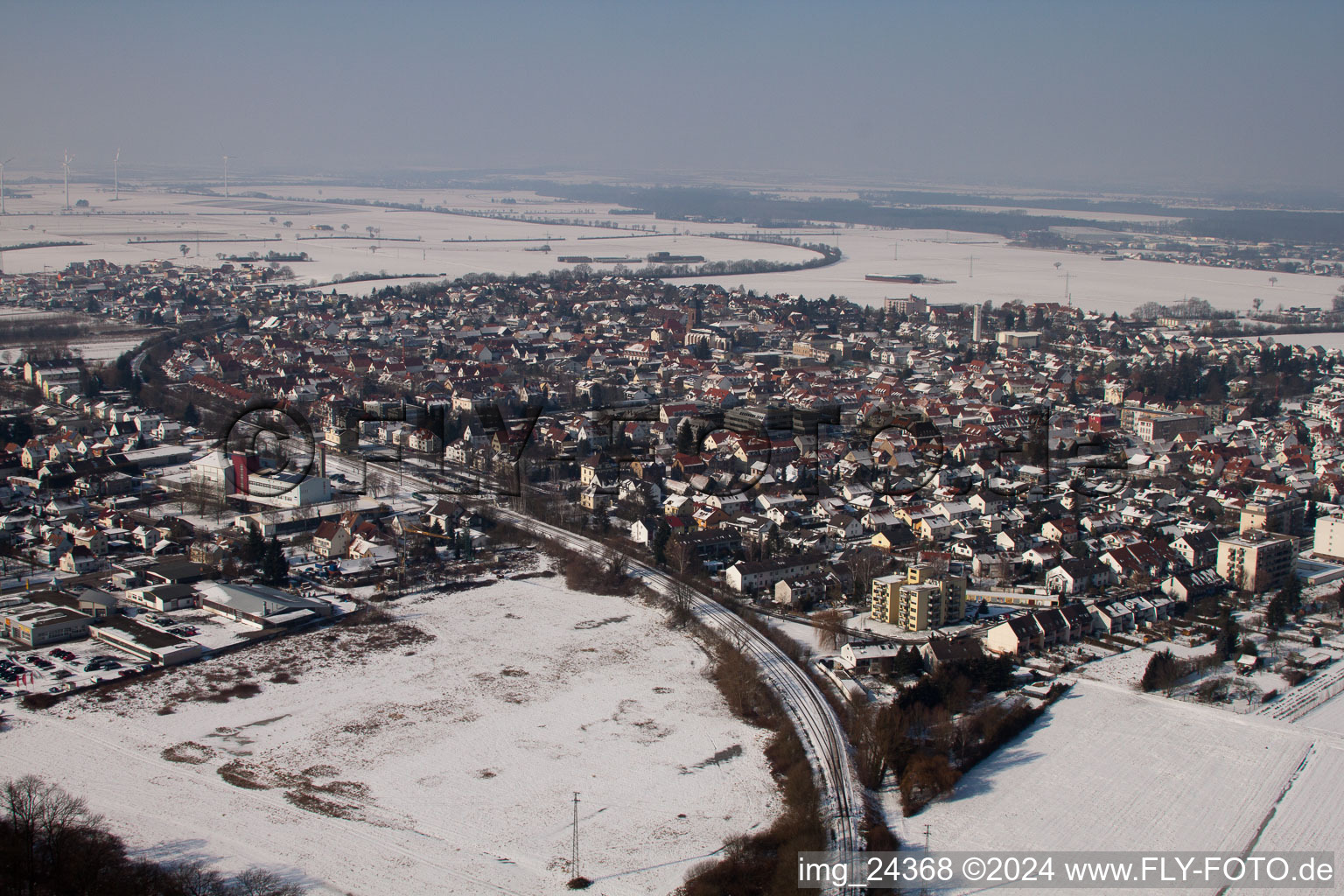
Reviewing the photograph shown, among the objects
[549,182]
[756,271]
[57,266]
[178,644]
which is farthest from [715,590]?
[549,182]

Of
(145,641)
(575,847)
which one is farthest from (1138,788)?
(145,641)

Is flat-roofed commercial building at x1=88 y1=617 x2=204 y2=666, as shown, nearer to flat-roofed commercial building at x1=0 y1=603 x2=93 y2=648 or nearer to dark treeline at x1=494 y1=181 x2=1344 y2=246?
flat-roofed commercial building at x1=0 y1=603 x2=93 y2=648

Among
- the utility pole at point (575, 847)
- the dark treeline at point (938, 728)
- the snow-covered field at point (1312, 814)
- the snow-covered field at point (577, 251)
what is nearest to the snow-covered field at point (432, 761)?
the utility pole at point (575, 847)

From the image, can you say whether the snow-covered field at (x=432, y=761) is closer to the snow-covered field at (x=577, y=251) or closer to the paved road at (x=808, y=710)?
the paved road at (x=808, y=710)

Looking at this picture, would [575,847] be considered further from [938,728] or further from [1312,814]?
[1312,814]

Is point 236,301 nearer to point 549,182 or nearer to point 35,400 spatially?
point 35,400
